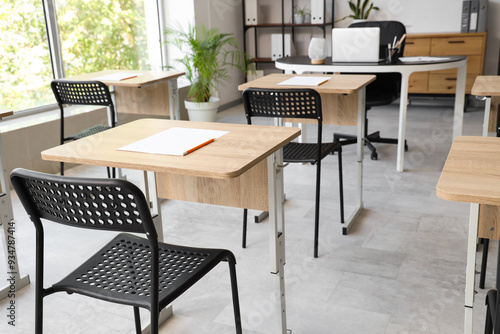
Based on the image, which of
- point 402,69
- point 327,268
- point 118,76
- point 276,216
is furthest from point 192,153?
point 402,69

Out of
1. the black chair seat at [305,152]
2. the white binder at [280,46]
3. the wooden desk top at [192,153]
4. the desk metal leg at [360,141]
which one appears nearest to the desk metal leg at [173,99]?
the black chair seat at [305,152]

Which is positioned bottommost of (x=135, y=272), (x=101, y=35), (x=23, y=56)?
(x=135, y=272)

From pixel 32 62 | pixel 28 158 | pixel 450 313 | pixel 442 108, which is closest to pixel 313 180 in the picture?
pixel 450 313

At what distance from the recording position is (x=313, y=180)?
377 cm

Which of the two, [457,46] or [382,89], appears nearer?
[382,89]

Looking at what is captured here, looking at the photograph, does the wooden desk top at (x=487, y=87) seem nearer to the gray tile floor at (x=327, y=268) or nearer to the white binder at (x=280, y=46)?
the gray tile floor at (x=327, y=268)

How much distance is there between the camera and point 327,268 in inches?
98.3

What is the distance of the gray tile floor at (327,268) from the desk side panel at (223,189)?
1.71 ft

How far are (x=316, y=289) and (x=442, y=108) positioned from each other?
4.34 metres

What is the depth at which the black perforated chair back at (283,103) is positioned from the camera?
241 cm

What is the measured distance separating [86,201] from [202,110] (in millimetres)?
4193

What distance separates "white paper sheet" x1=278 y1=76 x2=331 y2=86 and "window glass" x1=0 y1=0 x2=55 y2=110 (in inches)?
92.8

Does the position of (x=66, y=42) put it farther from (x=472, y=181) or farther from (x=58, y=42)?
(x=472, y=181)

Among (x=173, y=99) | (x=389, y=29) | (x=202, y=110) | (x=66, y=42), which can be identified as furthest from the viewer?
(x=202, y=110)
